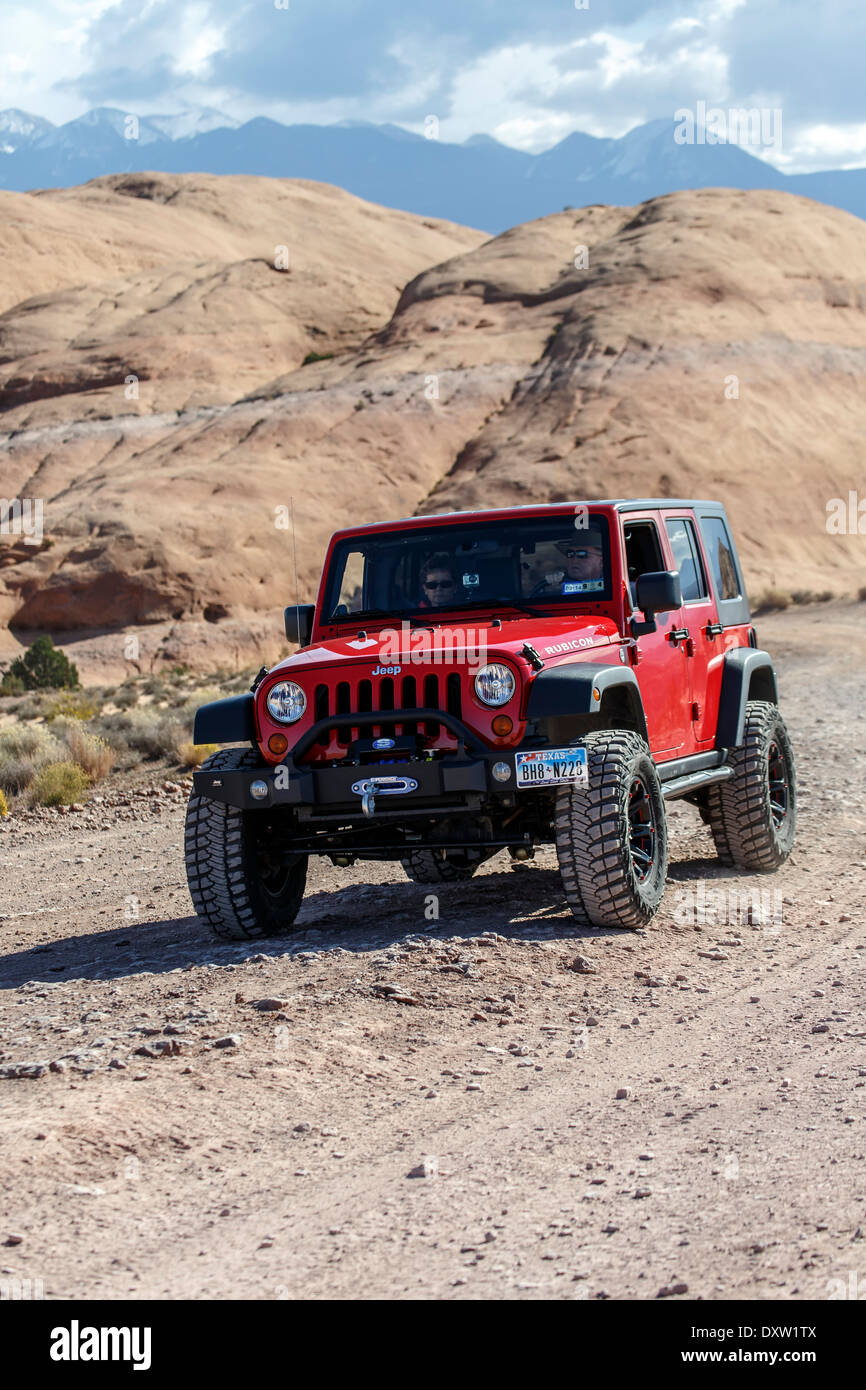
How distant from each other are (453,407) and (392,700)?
37.1m

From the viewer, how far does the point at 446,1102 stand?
199 inches

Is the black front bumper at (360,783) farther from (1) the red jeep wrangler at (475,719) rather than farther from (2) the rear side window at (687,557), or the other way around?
(2) the rear side window at (687,557)

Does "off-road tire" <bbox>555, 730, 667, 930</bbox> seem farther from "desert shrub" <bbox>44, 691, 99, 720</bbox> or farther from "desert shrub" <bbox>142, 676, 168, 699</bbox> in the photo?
"desert shrub" <bbox>142, 676, 168, 699</bbox>

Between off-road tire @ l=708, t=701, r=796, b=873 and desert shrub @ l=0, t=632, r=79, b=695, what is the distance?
71.6 ft

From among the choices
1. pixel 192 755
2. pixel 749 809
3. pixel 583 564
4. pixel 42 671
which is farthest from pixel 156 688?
pixel 583 564

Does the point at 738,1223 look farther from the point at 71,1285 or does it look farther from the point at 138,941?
the point at 138,941

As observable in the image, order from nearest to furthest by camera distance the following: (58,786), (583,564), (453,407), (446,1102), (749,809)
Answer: (446,1102) < (583,564) < (749,809) < (58,786) < (453,407)

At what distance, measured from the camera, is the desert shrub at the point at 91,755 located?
1602cm

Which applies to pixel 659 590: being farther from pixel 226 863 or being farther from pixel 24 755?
pixel 24 755

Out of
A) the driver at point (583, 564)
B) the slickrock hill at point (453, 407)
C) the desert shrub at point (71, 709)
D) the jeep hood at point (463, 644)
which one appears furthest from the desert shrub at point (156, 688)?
the jeep hood at point (463, 644)

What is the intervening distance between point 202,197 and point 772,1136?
3284 inches

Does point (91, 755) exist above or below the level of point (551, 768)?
below

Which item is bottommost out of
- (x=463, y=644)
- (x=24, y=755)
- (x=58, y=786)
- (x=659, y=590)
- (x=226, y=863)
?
(x=58, y=786)

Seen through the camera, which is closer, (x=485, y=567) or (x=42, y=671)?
(x=485, y=567)
